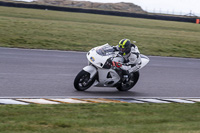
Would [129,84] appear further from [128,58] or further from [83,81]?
[83,81]

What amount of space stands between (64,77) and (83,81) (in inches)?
88.6

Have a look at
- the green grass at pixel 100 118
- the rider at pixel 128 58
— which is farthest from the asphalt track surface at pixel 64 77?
the green grass at pixel 100 118

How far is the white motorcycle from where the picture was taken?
32.6ft

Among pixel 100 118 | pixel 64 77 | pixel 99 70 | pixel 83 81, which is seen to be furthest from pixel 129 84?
pixel 100 118

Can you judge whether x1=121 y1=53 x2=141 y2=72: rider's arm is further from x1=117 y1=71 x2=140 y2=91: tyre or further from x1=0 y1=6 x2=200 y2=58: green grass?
x1=0 y1=6 x2=200 y2=58: green grass

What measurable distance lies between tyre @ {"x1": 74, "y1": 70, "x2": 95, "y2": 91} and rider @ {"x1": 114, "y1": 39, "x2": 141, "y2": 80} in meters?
0.87

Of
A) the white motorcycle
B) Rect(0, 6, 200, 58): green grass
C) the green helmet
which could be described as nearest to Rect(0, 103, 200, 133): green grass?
the white motorcycle

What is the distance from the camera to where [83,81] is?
10094mm

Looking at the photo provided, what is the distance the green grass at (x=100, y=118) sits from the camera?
5948mm

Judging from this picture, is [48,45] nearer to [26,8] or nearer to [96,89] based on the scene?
[96,89]

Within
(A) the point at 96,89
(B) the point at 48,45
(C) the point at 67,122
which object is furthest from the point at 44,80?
(B) the point at 48,45

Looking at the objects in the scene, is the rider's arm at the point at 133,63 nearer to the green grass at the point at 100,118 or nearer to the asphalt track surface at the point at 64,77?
the asphalt track surface at the point at 64,77

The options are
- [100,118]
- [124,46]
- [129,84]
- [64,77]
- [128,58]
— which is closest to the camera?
[100,118]

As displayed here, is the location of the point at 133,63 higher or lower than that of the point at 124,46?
lower
